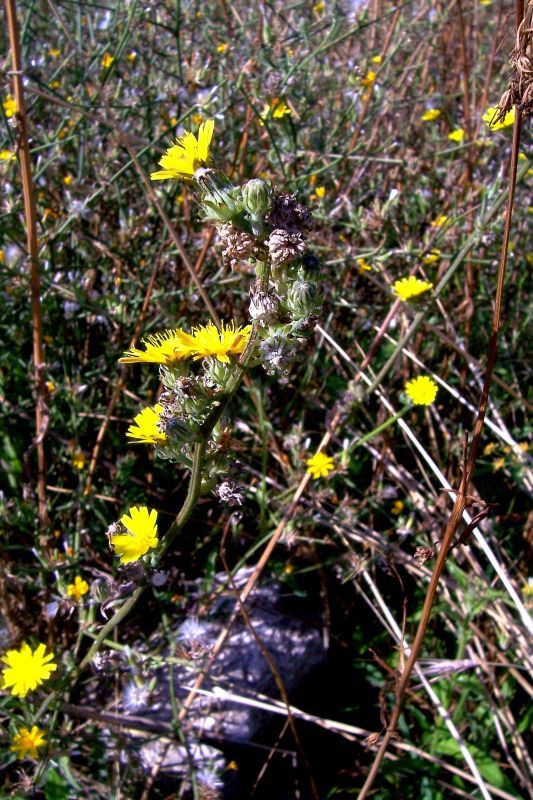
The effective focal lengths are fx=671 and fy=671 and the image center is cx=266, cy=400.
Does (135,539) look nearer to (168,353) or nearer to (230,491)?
(230,491)

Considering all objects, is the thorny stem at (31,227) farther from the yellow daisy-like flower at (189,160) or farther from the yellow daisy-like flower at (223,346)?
the yellow daisy-like flower at (223,346)

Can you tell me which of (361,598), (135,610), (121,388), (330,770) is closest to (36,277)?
(121,388)

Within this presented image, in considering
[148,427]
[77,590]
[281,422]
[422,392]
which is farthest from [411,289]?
[77,590]

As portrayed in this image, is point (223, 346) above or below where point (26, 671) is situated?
above

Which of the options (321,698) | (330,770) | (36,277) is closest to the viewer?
(36,277)

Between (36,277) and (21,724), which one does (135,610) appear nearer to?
(21,724)

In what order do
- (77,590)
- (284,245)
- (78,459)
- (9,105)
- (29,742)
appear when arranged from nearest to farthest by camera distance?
(284,245), (29,742), (77,590), (78,459), (9,105)

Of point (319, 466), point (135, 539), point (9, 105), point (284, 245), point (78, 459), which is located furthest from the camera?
point (9, 105)

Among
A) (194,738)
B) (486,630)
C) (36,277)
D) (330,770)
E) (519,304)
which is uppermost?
(519,304)
